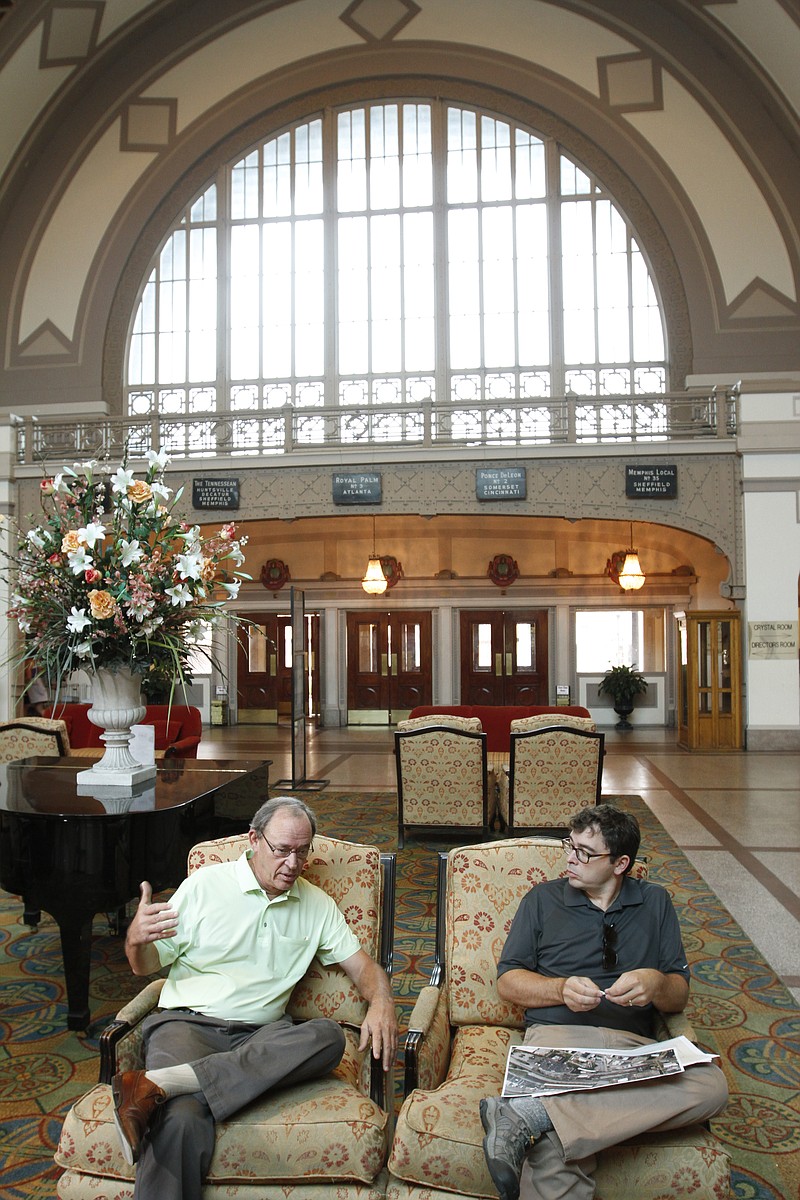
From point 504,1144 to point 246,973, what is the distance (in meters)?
0.84

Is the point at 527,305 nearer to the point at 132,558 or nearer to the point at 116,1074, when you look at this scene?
the point at 132,558

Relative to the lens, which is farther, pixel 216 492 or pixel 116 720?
pixel 216 492

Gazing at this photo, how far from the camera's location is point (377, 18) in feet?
46.3

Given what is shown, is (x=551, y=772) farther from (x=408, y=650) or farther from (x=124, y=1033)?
(x=408, y=650)

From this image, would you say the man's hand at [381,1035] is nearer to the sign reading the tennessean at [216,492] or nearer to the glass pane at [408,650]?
the sign reading the tennessean at [216,492]

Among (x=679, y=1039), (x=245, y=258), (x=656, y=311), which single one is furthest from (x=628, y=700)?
(x=679, y=1039)

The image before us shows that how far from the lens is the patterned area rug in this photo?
104 inches

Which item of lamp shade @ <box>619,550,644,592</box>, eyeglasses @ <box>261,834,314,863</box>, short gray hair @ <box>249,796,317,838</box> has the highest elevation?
lamp shade @ <box>619,550,644,592</box>

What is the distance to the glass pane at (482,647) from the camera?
16.0 m

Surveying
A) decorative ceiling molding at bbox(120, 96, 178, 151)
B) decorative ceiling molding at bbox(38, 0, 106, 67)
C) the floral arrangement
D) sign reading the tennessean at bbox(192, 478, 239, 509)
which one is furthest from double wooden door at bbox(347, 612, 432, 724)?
the floral arrangement

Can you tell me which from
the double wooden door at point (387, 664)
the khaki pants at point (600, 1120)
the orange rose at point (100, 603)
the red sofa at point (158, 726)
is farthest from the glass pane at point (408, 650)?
the khaki pants at point (600, 1120)

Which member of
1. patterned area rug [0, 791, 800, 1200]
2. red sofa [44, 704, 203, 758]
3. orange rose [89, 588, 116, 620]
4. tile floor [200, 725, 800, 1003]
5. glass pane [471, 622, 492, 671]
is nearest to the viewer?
patterned area rug [0, 791, 800, 1200]

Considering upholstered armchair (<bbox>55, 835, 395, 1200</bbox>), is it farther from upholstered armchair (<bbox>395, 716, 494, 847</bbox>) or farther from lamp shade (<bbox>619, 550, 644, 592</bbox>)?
lamp shade (<bbox>619, 550, 644, 592</bbox>)

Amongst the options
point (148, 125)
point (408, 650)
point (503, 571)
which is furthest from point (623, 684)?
point (148, 125)
